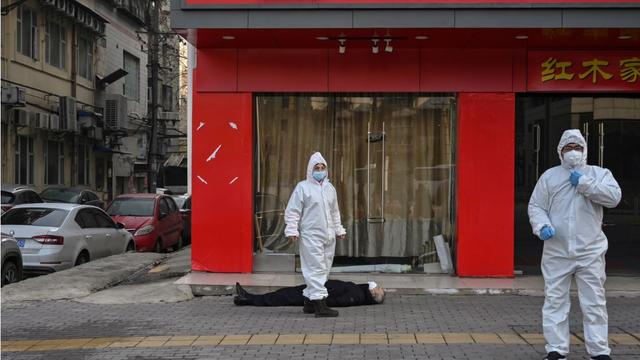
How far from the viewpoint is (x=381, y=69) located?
10.2 metres

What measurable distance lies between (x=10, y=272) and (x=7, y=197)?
5700mm

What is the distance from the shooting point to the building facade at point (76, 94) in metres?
23.4

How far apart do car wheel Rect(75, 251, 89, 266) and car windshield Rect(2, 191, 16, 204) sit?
381cm

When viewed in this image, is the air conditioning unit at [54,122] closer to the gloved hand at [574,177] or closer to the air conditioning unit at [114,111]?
the air conditioning unit at [114,111]

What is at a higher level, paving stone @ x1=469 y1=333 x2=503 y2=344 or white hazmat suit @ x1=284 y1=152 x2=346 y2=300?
white hazmat suit @ x1=284 y1=152 x2=346 y2=300

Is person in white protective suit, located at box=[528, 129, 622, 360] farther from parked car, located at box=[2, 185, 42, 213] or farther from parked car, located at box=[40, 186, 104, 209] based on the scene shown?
parked car, located at box=[40, 186, 104, 209]

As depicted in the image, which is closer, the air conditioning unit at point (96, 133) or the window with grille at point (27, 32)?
the window with grille at point (27, 32)

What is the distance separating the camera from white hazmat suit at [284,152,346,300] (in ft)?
25.5

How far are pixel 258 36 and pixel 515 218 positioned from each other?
4.74 m

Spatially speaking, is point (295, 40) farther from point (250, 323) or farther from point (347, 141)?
point (250, 323)

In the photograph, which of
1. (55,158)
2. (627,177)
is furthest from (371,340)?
(55,158)

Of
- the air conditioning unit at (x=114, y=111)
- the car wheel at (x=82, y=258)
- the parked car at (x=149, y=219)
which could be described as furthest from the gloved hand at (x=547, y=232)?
the air conditioning unit at (x=114, y=111)

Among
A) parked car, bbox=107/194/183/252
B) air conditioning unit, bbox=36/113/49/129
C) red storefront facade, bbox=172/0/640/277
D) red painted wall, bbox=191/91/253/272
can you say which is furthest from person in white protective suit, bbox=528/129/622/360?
air conditioning unit, bbox=36/113/49/129

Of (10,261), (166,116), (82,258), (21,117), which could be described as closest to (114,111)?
(21,117)
